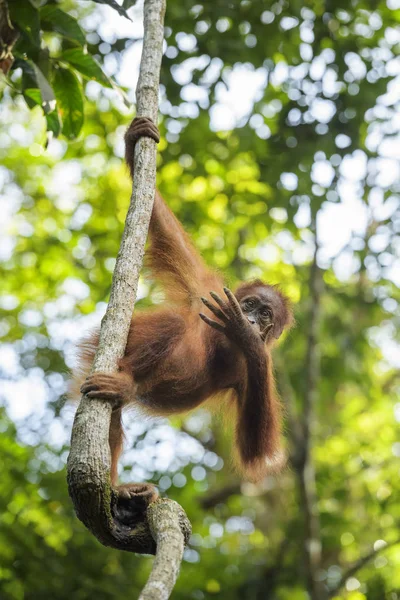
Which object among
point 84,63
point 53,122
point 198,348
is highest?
point 84,63

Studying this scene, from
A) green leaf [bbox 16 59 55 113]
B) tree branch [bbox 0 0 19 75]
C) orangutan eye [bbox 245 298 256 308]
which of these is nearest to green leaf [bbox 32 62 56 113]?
green leaf [bbox 16 59 55 113]

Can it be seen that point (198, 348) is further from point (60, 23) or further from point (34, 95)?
point (60, 23)

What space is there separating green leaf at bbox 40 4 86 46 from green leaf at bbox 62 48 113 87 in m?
0.11

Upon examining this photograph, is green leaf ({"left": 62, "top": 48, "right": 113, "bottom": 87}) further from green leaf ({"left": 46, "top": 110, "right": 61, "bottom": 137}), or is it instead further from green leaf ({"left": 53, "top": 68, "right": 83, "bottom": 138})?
green leaf ({"left": 46, "top": 110, "right": 61, "bottom": 137})

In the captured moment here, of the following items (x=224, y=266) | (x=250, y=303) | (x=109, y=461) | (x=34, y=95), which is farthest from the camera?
(x=224, y=266)

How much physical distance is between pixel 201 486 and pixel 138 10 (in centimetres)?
500

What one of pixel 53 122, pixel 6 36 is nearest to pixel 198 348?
pixel 53 122

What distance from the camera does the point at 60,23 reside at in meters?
3.99

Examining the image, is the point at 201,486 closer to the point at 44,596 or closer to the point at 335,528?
the point at 335,528

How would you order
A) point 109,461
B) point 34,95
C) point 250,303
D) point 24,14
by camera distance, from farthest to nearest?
point 250,303
point 34,95
point 24,14
point 109,461

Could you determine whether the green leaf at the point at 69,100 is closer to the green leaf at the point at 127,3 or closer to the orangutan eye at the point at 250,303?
the green leaf at the point at 127,3

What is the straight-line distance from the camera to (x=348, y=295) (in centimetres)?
833

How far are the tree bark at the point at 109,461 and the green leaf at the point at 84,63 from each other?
56.8 inches

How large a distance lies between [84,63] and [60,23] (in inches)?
9.7
